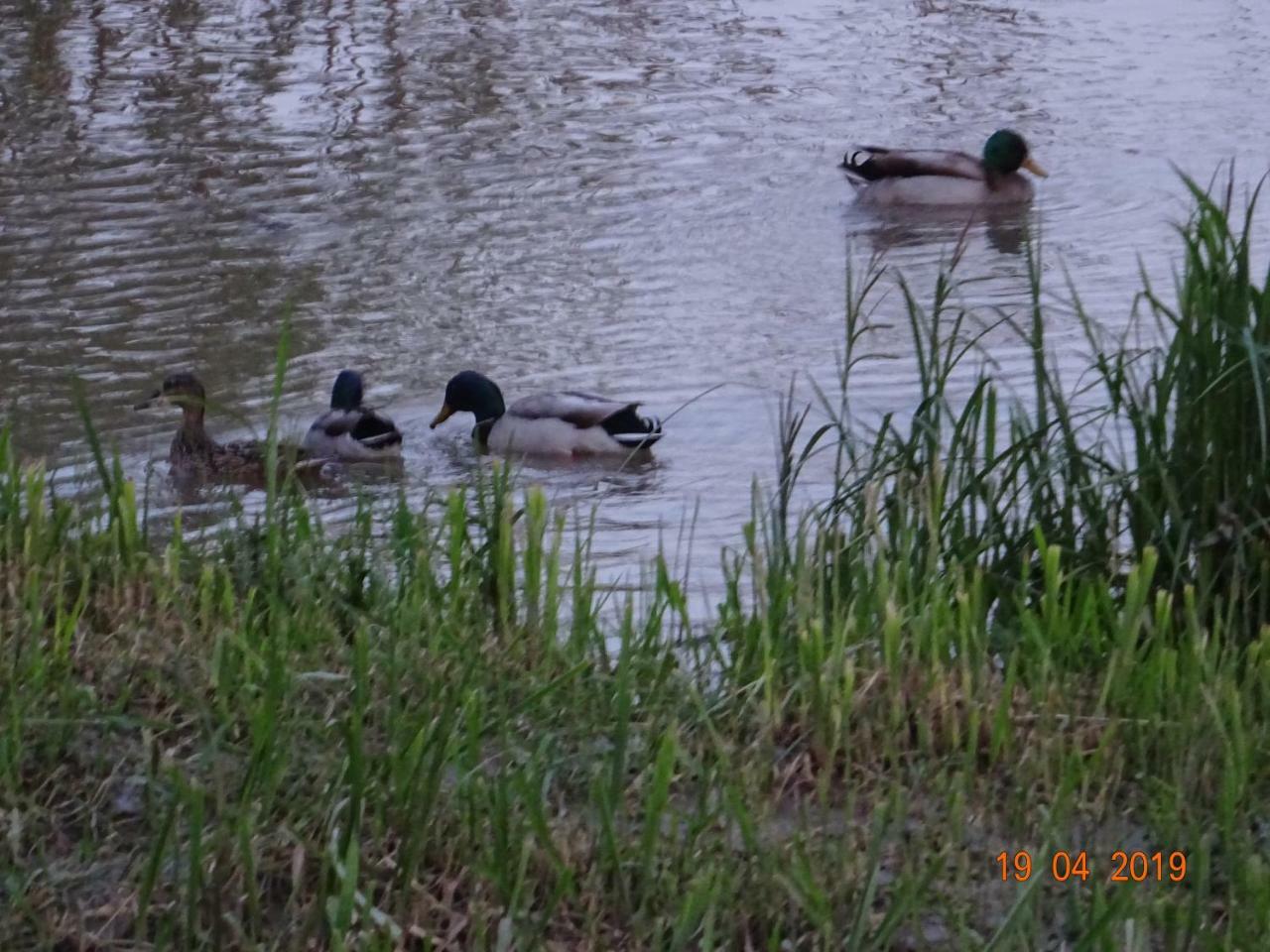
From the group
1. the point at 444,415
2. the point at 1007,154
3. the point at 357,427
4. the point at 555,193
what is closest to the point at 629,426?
the point at 444,415

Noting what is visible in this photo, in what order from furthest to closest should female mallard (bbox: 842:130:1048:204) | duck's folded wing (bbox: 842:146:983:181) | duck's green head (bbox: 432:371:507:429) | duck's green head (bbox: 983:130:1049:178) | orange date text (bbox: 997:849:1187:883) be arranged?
duck's green head (bbox: 983:130:1049:178) < duck's folded wing (bbox: 842:146:983:181) < female mallard (bbox: 842:130:1048:204) < duck's green head (bbox: 432:371:507:429) < orange date text (bbox: 997:849:1187:883)

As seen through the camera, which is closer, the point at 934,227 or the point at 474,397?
the point at 474,397

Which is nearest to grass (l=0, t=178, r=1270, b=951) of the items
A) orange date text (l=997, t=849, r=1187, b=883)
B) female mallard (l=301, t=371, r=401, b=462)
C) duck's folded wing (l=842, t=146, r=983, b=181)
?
orange date text (l=997, t=849, r=1187, b=883)

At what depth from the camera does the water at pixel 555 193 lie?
7.85m

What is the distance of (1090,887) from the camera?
2.93 metres

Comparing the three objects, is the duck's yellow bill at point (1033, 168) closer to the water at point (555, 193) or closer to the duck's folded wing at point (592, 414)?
the water at point (555, 193)

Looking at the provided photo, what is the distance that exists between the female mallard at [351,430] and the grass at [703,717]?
8.12 ft

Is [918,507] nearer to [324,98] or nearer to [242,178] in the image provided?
[242,178]

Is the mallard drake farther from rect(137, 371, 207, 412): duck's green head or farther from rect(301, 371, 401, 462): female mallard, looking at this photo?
rect(301, 371, 401, 462): female mallard

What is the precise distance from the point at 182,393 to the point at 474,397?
103 centimetres

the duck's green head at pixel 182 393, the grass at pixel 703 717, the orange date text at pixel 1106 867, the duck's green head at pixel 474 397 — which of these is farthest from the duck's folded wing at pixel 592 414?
the orange date text at pixel 1106 867

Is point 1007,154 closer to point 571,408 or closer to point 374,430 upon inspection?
point 571,408

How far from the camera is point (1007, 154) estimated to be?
450 inches

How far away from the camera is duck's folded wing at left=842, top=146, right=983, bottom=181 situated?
11.3 metres
